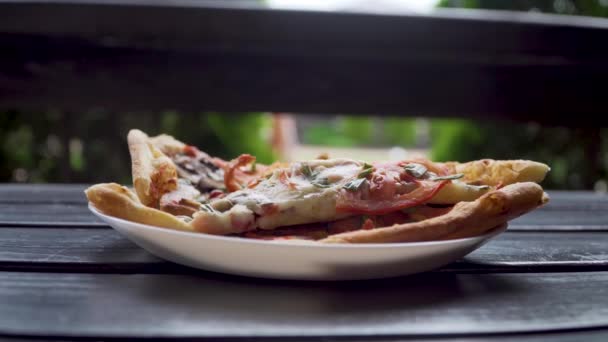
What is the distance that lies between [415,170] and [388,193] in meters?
0.09

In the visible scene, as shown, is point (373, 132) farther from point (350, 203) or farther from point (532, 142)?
point (350, 203)

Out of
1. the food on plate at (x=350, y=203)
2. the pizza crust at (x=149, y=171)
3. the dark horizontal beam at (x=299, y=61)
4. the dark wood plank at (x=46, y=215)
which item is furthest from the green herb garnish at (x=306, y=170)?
the dark horizontal beam at (x=299, y=61)

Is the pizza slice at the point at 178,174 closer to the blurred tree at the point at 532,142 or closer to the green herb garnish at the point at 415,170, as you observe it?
the green herb garnish at the point at 415,170

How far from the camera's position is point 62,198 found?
182 cm

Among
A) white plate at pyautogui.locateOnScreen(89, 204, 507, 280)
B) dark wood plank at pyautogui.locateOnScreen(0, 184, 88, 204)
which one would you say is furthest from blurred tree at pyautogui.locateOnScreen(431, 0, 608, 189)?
white plate at pyautogui.locateOnScreen(89, 204, 507, 280)

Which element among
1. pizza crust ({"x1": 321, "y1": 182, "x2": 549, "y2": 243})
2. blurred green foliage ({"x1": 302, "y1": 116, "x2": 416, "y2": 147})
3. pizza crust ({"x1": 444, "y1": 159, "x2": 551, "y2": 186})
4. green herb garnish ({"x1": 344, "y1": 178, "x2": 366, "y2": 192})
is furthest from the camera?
blurred green foliage ({"x1": 302, "y1": 116, "x2": 416, "y2": 147})

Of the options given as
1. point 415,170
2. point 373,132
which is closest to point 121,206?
point 415,170

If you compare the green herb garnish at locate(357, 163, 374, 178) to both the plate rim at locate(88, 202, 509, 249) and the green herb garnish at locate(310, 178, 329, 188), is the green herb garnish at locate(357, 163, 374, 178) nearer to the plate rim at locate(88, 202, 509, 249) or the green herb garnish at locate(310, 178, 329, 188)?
the green herb garnish at locate(310, 178, 329, 188)

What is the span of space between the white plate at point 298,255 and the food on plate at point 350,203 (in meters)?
0.03

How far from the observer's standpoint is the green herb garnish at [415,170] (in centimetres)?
108

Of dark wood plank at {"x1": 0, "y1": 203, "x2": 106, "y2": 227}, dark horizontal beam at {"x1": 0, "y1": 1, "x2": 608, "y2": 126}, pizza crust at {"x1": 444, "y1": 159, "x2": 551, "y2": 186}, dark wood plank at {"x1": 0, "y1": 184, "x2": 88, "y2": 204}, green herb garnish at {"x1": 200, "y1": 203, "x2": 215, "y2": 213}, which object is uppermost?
dark horizontal beam at {"x1": 0, "y1": 1, "x2": 608, "y2": 126}

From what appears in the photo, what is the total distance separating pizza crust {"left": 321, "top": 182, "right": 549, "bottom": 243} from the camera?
2.95 feet

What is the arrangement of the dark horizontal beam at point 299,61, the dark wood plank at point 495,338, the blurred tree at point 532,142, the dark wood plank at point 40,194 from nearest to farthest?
the dark wood plank at point 495,338
the dark wood plank at point 40,194
the dark horizontal beam at point 299,61
the blurred tree at point 532,142

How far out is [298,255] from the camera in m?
0.85
